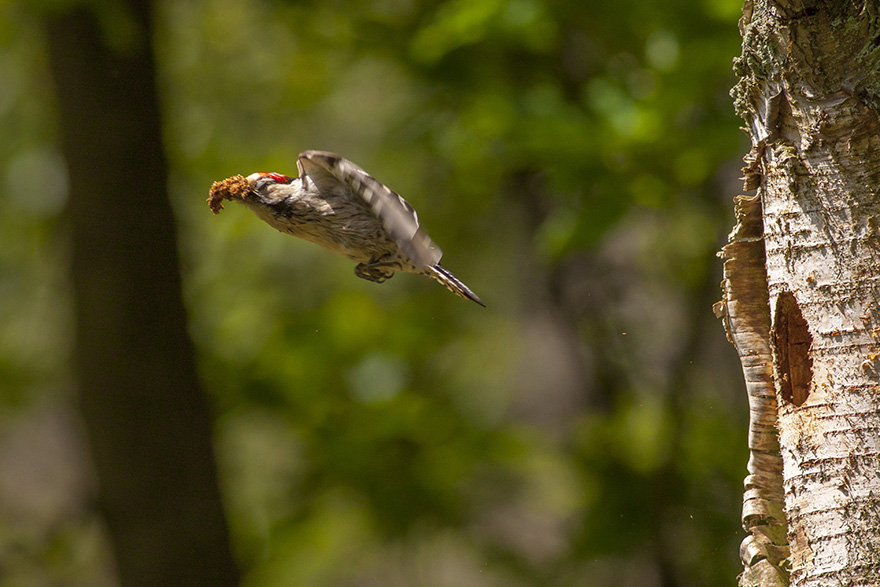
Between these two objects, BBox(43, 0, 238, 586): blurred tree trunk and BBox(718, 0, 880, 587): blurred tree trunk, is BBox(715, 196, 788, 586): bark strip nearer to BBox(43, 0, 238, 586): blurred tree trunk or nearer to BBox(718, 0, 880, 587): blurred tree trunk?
BBox(718, 0, 880, 587): blurred tree trunk

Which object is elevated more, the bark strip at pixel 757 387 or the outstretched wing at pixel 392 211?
the outstretched wing at pixel 392 211

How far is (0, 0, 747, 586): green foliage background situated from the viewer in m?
3.89

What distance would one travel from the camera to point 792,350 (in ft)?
6.41

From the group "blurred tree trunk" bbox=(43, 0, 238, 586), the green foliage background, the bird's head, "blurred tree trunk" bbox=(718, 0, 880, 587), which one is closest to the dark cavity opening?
"blurred tree trunk" bbox=(718, 0, 880, 587)

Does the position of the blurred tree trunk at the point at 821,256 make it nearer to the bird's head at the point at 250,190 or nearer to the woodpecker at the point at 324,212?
the woodpecker at the point at 324,212

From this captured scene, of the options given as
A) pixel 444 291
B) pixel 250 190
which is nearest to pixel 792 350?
pixel 250 190

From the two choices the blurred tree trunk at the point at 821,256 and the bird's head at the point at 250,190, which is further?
the bird's head at the point at 250,190

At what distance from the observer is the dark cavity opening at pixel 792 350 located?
6.27ft

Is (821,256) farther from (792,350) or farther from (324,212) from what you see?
(324,212)

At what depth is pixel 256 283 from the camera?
6.14 m

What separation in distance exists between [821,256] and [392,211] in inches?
41.0

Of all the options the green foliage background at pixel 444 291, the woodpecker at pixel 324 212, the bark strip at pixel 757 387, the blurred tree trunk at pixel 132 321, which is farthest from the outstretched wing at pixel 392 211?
the blurred tree trunk at pixel 132 321

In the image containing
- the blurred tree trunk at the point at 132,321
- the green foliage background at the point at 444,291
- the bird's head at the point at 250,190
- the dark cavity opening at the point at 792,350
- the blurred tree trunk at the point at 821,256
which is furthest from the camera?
the blurred tree trunk at the point at 132,321

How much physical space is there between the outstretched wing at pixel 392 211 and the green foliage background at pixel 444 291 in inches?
71.8
